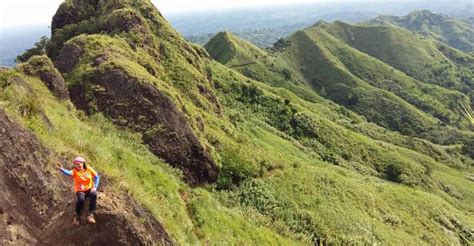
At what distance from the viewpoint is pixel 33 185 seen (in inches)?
583

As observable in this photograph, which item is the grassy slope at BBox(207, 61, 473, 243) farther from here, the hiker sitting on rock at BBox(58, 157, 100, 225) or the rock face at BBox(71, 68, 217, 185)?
the hiker sitting on rock at BBox(58, 157, 100, 225)

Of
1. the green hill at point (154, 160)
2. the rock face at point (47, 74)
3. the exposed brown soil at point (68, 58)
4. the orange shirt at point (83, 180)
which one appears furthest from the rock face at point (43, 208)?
the exposed brown soil at point (68, 58)

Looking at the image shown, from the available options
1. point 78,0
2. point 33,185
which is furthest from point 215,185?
point 78,0

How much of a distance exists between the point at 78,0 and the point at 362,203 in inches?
1817

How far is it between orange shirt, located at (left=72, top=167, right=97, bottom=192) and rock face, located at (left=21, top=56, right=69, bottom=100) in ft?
74.4

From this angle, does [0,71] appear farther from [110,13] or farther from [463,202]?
[463,202]

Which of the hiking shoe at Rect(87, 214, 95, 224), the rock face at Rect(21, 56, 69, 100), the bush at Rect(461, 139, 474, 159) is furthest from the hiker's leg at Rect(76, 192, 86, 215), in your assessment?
the bush at Rect(461, 139, 474, 159)

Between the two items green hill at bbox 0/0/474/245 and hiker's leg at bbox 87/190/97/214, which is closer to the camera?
hiker's leg at bbox 87/190/97/214

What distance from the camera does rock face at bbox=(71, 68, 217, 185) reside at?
121ft

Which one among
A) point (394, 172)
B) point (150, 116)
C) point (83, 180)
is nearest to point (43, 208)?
point (83, 180)

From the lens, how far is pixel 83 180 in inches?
541

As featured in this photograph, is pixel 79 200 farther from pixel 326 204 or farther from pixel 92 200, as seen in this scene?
pixel 326 204

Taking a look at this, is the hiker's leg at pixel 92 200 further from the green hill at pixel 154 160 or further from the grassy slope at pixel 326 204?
the grassy slope at pixel 326 204

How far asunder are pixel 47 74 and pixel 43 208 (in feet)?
77.0
